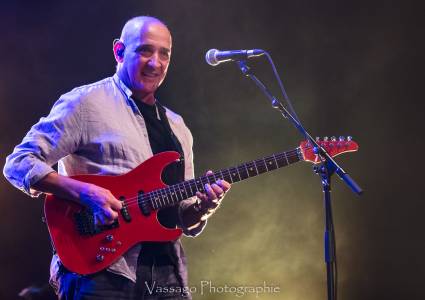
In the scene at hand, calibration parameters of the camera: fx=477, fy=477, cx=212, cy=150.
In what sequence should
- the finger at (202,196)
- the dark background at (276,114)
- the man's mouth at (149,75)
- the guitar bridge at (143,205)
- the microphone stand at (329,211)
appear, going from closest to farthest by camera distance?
the microphone stand at (329,211)
the guitar bridge at (143,205)
the finger at (202,196)
the man's mouth at (149,75)
the dark background at (276,114)

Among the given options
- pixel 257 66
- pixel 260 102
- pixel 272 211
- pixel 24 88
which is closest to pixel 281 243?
pixel 272 211

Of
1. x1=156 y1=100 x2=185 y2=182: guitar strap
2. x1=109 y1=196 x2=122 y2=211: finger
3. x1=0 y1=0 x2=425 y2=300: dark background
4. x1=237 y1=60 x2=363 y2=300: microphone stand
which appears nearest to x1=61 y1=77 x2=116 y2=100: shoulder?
x1=156 y1=100 x2=185 y2=182: guitar strap

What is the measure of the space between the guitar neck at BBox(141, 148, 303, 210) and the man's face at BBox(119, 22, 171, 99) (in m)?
0.64

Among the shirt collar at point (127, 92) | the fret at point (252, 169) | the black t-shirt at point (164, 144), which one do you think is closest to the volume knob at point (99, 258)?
the black t-shirt at point (164, 144)

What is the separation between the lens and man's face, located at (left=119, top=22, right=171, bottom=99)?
284cm

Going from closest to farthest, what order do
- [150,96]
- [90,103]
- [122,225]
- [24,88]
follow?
[122,225]
[90,103]
[150,96]
[24,88]

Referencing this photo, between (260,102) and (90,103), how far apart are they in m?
2.34

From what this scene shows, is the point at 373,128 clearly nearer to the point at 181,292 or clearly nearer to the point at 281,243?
the point at 281,243

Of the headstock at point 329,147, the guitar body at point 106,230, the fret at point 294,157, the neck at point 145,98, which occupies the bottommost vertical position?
the guitar body at point 106,230

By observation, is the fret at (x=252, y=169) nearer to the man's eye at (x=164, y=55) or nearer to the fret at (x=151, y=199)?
the fret at (x=151, y=199)

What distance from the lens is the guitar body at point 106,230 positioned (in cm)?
237

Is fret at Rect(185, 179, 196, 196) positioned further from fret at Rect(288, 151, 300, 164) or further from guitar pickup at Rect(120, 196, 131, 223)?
fret at Rect(288, 151, 300, 164)

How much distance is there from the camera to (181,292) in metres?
2.62

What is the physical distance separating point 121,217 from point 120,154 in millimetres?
348
